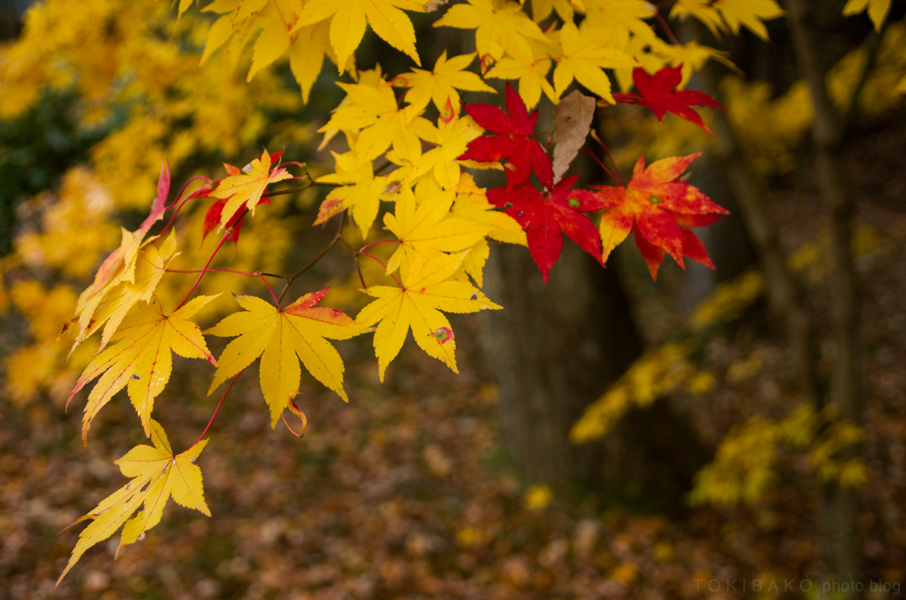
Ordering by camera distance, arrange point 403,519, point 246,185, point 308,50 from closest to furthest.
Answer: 1. point 246,185
2. point 308,50
3. point 403,519

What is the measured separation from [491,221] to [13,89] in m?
3.64

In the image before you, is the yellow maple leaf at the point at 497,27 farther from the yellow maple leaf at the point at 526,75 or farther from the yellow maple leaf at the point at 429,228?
the yellow maple leaf at the point at 429,228

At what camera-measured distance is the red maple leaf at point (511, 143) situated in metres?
0.90

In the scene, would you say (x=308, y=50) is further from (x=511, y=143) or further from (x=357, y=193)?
(x=511, y=143)

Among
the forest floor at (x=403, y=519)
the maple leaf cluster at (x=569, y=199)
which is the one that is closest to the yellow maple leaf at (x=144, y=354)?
the maple leaf cluster at (x=569, y=199)

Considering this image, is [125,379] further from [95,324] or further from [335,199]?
[335,199]

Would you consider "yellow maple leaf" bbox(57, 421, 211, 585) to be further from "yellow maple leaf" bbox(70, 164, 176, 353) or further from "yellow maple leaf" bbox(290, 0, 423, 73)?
"yellow maple leaf" bbox(290, 0, 423, 73)

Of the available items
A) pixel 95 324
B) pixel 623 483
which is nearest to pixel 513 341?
pixel 623 483

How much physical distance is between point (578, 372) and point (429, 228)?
2.71 metres

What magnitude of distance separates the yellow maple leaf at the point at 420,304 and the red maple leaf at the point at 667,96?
0.47m

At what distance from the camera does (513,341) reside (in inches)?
135

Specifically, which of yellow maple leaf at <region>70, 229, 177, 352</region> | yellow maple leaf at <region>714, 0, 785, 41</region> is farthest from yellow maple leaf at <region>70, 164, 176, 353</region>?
yellow maple leaf at <region>714, 0, 785, 41</region>

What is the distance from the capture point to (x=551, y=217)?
2.85 ft

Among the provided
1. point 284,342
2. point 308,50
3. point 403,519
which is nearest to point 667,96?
point 308,50
